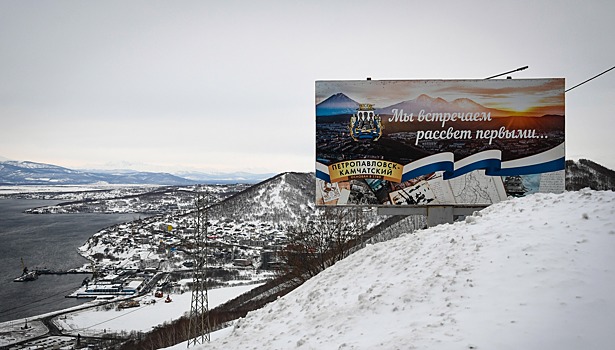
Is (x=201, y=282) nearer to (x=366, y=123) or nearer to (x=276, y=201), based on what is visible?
(x=366, y=123)

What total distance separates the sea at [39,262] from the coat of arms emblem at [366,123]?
41.1 m

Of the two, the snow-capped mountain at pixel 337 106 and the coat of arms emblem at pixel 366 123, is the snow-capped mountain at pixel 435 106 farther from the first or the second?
the snow-capped mountain at pixel 337 106

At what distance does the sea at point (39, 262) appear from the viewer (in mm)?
44406

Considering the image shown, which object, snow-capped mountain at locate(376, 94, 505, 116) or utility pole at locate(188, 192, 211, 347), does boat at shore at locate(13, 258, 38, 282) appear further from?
snow-capped mountain at locate(376, 94, 505, 116)

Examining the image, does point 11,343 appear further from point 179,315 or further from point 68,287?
point 68,287

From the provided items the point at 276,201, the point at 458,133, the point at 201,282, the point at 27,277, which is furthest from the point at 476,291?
the point at 276,201

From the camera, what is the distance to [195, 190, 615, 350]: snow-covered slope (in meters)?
4.34

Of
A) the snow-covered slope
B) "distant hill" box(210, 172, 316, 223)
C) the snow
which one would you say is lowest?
the snow

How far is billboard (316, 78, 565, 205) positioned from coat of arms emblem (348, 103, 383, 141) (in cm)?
3

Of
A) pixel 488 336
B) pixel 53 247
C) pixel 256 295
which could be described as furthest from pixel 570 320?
pixel 53 247

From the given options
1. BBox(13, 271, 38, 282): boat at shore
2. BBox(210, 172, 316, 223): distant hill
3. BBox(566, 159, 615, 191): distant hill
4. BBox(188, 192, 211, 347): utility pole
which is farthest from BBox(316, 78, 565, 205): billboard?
BBox(210, 172, 316, 223): distant hill

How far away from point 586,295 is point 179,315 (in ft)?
114

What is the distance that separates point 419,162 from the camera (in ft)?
38.4

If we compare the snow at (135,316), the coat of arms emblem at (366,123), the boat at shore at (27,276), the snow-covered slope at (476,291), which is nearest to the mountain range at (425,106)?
the coat of arms emblem at (366,123)
